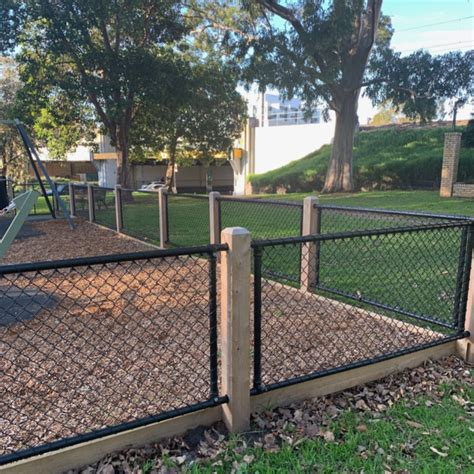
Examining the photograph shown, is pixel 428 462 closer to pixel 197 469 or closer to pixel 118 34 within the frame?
pixel 197 469

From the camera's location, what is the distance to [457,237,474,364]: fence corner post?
3268 millimetres

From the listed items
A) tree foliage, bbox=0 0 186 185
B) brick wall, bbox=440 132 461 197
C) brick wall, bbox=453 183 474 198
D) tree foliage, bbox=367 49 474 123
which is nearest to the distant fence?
tree foliage, bbox=0 0 186 185

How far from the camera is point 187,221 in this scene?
8.09m

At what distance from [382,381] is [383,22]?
25240 millimetres

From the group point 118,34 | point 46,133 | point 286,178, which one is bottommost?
point 286,178

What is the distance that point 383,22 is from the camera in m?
23.6

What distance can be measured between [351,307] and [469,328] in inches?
46.2

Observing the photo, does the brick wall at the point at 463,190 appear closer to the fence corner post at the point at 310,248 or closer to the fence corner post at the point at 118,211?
the fence corner post at the point at 118,211

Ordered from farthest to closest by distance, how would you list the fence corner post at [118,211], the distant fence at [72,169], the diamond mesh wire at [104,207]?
the distant fence at [72,169]
the diamond mesh wire at [104,207]
the fence corner post at [118,211]

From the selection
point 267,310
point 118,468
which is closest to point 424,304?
point 267,310

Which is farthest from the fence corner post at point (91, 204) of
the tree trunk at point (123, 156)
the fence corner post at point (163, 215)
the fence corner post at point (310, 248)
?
the fence corner post at point (310, 248)

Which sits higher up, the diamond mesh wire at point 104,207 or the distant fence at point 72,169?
the diamond mesh wire at point 104,207

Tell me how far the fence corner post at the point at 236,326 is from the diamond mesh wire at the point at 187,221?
4802 millimetres

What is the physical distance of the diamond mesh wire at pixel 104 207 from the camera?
10.1 meters
